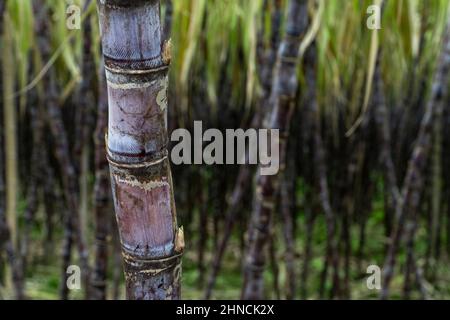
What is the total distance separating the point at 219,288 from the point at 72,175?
2.86 ft

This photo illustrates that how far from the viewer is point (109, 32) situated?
1.55ft

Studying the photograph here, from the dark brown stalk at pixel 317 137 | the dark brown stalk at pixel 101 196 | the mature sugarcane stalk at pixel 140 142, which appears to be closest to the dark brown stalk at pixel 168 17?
the dark brown stalk at pixel 101 196

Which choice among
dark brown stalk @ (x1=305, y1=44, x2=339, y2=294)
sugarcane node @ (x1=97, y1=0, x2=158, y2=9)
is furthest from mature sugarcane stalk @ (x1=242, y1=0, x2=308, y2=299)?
sugarcane node @ (x1=97, y1=0, x2=158, y2=9)

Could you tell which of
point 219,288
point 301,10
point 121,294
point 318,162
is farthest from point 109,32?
point 219,288

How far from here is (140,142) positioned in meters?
0.51

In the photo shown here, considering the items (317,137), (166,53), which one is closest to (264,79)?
(317,137)

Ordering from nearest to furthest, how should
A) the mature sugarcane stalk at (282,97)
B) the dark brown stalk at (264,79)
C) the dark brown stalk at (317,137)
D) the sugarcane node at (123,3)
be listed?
the sugarcane node at (123,3), the mature sugarcane stalk at (282,97), the dark brown stalk at (264,79), the dark brown stalk at (317,137)

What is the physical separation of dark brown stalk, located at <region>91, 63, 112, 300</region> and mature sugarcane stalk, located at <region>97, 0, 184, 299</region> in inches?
17.6

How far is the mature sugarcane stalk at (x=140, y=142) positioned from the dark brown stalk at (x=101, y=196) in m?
0.45

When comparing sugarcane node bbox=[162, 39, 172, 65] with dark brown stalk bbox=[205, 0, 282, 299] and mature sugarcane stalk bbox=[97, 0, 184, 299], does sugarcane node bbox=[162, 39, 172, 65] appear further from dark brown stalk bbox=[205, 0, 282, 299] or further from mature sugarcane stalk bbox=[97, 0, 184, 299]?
dark brown stalk bbox=[205, 0, 282, 299]

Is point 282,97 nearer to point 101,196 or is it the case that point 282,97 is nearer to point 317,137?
point 101,196

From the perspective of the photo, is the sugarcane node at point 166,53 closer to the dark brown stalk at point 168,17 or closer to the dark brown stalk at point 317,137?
the dark brown stalk at point 168,17

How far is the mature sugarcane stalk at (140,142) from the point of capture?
0.47 meters

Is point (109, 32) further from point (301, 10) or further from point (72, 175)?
point (72, 175)
